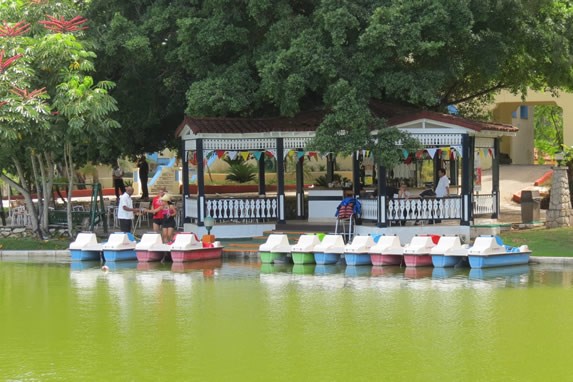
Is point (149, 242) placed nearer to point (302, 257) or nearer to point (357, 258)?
point (302, 257)

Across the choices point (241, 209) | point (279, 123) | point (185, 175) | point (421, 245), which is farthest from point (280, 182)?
point (421, 245)

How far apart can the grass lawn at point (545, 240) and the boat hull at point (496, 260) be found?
1.05 metres

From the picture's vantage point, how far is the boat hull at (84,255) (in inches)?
880

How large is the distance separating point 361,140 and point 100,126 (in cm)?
644

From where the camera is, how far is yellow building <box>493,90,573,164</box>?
42.4 meters

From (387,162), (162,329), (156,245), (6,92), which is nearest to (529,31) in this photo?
(387,162)

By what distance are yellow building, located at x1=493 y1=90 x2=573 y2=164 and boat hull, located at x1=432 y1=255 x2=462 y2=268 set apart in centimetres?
2145

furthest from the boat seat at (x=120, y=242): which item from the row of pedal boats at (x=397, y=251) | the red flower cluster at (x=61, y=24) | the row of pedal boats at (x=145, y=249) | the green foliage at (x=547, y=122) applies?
the green foliage at (x=547, y=122)

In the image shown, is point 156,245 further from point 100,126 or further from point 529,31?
point 529,31

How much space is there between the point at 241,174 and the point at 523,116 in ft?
54.2

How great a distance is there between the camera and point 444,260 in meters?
20.2

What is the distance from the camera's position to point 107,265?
70.8 feet

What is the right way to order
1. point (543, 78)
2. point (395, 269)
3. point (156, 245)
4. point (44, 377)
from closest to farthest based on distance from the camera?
point (44, 377), point (395, 269), point (156, 245), point (543, 78)

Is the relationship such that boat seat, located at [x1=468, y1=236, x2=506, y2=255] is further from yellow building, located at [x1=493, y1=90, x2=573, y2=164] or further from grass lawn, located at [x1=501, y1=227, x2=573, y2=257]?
yellow building, located at [x1=493, y1=90, x2=573, y2=164]
